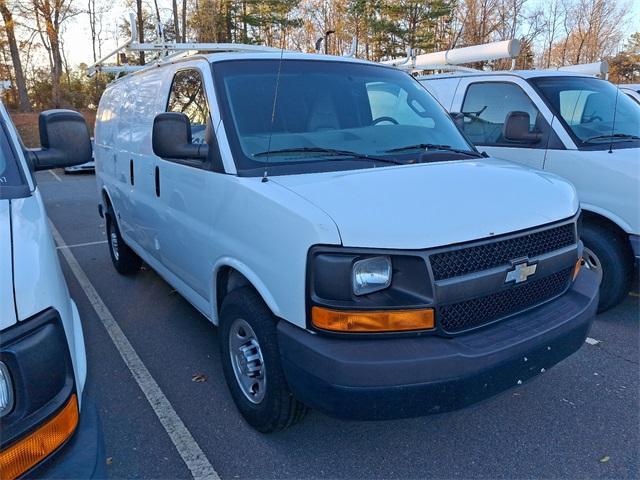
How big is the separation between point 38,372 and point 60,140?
1540 mm

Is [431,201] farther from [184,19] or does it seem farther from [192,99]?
[184,19]

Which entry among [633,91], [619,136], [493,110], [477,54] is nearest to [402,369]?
[619,136]

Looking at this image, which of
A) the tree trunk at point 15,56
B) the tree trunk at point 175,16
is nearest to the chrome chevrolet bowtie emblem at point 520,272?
the tree trunk at point 175,16

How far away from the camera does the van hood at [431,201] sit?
84.7 inches

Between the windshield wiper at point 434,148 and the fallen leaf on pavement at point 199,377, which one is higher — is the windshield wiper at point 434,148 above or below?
above

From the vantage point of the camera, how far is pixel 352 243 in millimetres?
2104

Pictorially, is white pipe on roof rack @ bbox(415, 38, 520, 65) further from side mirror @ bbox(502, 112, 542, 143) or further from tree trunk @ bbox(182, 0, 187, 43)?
tree trunk @ bbox(182, 0, 187, 43)

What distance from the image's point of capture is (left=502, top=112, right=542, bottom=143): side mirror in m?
4.45

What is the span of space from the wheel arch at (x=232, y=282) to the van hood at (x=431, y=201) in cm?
49

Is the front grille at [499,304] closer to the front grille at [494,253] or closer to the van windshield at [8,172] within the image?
the front grille at [494,253]

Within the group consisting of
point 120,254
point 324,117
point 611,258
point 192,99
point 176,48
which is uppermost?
point 176,48

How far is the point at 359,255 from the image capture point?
2.12 metres

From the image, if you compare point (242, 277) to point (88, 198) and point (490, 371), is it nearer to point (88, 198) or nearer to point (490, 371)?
point (490, 371)

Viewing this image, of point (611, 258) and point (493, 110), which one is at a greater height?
point (493, 110)
